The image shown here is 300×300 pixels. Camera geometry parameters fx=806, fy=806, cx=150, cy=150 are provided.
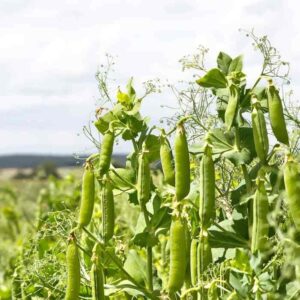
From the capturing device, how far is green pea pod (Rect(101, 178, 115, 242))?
6.37 feet

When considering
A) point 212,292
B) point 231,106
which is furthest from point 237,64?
point 212,292

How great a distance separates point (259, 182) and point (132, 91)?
0.53 meters

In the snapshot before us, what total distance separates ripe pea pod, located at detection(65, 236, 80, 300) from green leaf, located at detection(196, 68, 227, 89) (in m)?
0.49

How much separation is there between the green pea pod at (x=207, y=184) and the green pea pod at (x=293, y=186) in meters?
0.18

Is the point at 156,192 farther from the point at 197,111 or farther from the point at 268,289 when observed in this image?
the point at 268,289

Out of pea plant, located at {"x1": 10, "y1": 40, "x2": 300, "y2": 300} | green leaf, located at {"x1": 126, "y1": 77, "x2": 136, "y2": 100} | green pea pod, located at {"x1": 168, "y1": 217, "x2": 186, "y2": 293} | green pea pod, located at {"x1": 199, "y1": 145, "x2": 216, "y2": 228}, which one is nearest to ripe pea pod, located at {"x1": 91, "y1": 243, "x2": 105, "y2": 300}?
pea plant, located at {"x1": 10, "y1": 40, "x2": 300, "y2": 300}

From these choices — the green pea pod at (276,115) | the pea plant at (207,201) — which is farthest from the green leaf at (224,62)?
the green pea pod at (276,115)

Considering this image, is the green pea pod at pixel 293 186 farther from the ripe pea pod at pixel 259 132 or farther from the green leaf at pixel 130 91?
the green leaf at pixel 130 91

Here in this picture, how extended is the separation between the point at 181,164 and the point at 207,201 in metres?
0.10

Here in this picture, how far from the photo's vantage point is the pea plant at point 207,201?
1.79 metres

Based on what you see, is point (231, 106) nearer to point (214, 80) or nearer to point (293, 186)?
point (214, 80)

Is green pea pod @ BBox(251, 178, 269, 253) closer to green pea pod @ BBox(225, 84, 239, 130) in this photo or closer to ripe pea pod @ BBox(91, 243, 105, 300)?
green pea pod @ BBox(225, 84, 239, 130)

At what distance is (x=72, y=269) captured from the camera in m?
1.88

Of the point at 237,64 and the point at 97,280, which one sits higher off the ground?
the point at 237,64
